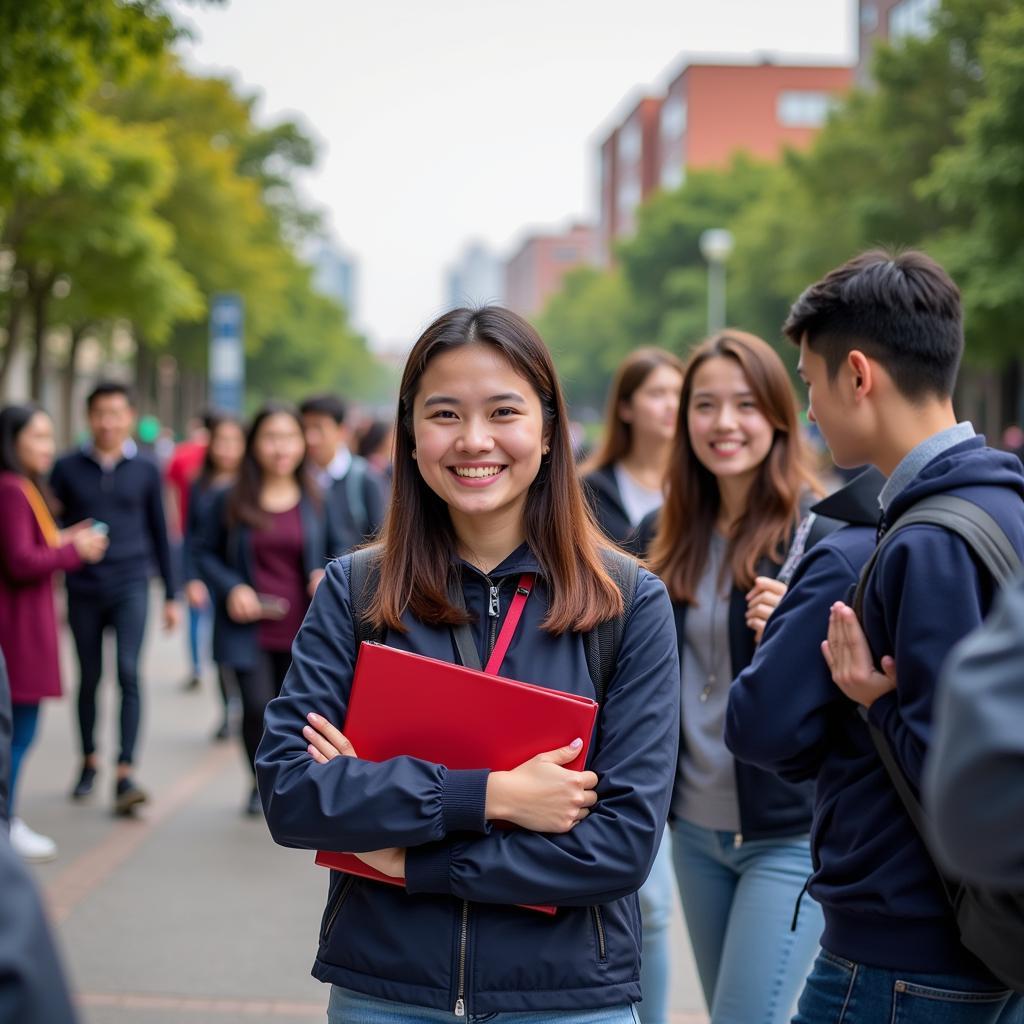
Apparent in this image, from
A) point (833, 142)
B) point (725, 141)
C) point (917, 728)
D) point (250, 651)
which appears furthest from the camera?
point (725, 141)

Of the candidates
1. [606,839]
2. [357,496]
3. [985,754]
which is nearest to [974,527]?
[606,839]

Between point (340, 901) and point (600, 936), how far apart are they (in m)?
0.42

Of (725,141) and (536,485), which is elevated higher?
(725,141)

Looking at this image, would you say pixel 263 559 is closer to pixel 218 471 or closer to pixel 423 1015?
pixel 218 471

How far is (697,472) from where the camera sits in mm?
3904

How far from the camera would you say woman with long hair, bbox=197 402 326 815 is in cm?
689

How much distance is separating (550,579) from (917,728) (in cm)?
64

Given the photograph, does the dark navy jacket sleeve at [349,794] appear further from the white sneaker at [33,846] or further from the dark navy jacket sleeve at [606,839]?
the white sneaker at [33,846]

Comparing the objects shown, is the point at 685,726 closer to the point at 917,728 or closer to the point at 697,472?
the point at 697,472

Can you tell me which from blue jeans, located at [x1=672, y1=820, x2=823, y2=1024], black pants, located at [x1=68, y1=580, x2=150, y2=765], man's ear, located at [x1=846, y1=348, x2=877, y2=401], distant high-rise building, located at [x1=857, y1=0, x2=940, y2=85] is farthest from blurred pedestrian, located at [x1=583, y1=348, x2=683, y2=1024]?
distant high-rise building, located at [x1=857, y1=0, x2=940, y2=85]

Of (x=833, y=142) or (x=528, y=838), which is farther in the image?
(x=833, y=142)

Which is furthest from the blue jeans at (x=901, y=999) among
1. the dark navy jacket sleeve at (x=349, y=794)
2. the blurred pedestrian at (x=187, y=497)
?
the blurred pedestrian at (x=187, y=497)

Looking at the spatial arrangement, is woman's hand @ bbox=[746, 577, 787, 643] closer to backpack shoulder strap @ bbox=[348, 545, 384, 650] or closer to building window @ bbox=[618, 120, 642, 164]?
backpack shoulder strap @ bbox=[348, 545, 384, 650]

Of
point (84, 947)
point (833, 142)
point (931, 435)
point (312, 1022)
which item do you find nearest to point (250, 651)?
point (84, 947)
